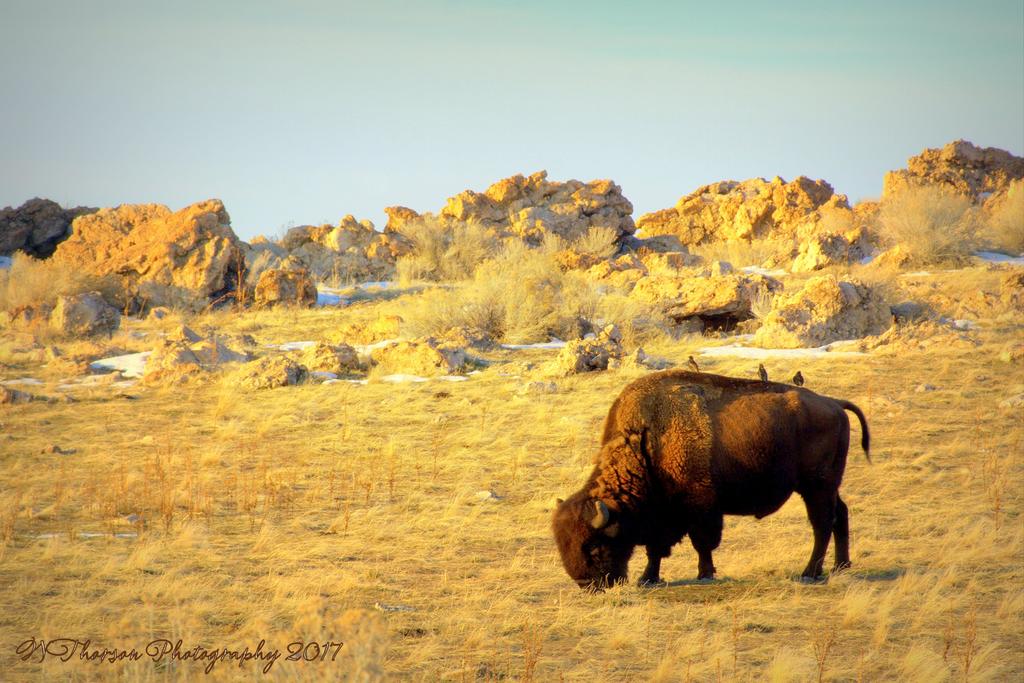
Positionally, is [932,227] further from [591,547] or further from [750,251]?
[591,547]

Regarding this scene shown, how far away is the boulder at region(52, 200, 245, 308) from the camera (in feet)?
77.2

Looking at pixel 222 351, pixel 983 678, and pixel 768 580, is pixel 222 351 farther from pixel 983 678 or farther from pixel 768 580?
pixel 983 678

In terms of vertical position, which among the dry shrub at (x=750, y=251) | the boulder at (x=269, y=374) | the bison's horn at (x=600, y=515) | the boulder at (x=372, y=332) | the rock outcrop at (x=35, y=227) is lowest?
the bison's horn at (x=600, y=515)

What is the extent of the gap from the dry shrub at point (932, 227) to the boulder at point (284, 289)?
1698 cm

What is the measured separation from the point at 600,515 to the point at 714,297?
44.7 ft

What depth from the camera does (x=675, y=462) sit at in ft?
21.6

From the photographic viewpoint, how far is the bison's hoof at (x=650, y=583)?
6699 millimetres

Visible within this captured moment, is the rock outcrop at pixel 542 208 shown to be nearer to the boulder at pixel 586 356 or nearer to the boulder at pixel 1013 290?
the boulder at pixel 1013 290

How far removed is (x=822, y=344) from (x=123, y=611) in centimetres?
1367

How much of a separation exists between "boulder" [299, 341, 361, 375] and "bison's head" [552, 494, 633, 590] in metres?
10.2

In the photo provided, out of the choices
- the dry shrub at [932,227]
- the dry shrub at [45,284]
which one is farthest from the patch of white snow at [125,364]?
the dry shrub at [932,227]

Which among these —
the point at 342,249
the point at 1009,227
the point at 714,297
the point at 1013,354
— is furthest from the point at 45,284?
the point at 1009,227

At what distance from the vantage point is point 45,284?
2195 centimetres

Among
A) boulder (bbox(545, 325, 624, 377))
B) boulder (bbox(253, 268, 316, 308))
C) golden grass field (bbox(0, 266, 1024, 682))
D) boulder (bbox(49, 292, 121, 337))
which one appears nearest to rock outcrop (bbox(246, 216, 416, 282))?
boulder (bbox(253, 268, 316, 308))
